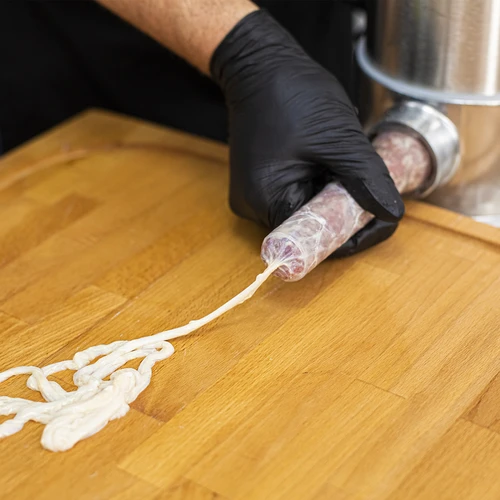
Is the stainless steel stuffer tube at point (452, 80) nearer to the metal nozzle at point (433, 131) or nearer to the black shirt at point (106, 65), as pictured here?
the metal nozzle at point (433, 131)

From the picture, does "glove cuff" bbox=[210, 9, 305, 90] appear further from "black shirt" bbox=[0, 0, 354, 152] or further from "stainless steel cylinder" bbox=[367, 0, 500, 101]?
"black shirt" bbox=[0, 0, 354, 152]

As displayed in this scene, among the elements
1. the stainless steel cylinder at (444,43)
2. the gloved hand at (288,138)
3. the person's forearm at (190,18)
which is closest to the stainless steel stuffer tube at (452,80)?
the stainless steel cylinder at (444,43)

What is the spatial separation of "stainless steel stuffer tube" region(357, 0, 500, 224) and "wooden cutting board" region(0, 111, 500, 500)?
7cm

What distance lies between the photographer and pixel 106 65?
173cm

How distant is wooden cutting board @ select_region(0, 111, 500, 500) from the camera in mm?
872

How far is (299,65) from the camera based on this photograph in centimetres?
125

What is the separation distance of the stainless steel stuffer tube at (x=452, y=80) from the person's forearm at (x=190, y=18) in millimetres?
250

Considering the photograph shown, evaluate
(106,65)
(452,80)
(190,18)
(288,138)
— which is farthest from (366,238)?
(106,65)

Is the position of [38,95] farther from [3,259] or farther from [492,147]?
[492,147]

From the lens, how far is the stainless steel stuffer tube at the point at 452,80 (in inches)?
49.0

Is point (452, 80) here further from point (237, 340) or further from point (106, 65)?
point (106, 65)

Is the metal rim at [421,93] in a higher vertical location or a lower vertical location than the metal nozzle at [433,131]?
higher

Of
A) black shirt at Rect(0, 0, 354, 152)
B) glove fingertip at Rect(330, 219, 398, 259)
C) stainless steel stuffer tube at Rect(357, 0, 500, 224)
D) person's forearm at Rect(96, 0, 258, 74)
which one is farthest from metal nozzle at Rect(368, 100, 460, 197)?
black shirt at Rect(0, 0, 354, 152)

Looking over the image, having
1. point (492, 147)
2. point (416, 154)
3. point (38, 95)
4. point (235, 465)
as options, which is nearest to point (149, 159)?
point (38, 95)
